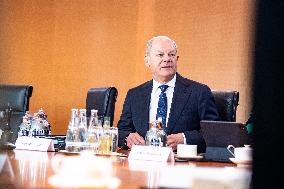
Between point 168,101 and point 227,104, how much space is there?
0.48 meters

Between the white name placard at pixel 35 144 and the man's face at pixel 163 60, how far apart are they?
1.38 meters

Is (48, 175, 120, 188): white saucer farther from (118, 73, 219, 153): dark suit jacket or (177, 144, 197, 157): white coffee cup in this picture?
(118, 73, 219, 153): dark suit jacket

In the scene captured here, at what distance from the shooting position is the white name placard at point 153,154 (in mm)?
2127

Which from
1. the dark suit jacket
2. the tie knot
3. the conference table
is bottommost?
the conference table

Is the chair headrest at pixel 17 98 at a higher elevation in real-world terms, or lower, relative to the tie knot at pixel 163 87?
lower

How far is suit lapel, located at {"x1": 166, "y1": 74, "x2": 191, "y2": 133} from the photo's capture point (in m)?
3.62

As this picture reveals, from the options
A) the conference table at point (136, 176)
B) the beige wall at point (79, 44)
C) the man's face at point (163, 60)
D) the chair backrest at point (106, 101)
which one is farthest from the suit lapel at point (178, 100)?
the beige wall at point (79, 44)

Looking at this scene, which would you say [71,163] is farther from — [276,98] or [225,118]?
[225,118]

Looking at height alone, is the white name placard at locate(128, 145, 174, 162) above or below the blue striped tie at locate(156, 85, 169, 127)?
below

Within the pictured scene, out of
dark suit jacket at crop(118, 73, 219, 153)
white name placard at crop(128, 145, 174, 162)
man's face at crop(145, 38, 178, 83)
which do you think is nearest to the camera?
white name placard at crop(128, 145, 174, 162)

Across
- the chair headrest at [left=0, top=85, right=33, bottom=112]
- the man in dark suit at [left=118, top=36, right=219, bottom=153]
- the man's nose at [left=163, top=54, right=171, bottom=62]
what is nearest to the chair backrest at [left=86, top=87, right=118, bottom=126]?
the man in dark suit at [left=118, top=36, right=219, bottom=153]

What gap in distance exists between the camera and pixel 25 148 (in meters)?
2.62

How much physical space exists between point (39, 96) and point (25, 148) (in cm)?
397

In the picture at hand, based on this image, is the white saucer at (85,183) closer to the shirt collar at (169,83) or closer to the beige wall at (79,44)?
the shirt collar at (169,83)
